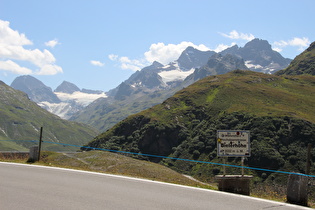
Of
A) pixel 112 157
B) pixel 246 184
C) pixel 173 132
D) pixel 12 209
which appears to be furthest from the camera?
pixel 173 132

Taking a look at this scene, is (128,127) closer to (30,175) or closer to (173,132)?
(173,132)

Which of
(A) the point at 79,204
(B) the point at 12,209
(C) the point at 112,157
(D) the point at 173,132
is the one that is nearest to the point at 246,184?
(A) the point at 79,204

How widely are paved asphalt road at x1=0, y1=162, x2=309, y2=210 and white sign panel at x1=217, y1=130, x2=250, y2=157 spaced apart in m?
2.37

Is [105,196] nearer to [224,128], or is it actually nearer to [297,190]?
[297,190]

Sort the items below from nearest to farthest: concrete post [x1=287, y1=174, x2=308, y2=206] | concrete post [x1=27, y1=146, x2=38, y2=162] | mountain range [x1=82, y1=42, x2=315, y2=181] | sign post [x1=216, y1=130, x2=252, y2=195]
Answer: concrete post [x1=287, y1=174, x2=308, y2=206], sign post [x1=216, y1=130, x2=252, y2=195], concrete post [x1=27, y1=146, x2=38, y2=162], mountain range [x1=82, y1=42, x2=315, y2=181]

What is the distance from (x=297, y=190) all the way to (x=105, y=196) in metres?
7.61

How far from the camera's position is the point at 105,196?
11555 mm

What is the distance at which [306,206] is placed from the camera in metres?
12.0

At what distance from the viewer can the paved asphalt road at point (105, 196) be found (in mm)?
10297

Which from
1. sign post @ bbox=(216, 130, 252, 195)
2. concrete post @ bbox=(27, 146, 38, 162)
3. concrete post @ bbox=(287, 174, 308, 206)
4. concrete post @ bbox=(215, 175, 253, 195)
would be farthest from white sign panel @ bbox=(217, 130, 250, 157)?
concrete post @ bbox=(27, 146, 38, 162)

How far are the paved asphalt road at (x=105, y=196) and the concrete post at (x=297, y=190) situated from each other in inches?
27.3

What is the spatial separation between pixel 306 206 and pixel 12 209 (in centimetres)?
1077

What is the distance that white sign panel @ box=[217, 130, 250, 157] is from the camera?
14828 mm

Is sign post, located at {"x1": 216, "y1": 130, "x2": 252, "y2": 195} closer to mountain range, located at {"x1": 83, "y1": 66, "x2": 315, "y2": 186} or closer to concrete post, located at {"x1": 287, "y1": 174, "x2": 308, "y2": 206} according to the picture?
concrete post, located at {"x1": 287, "y1": 174, "x2": 308, "y2": 206}
